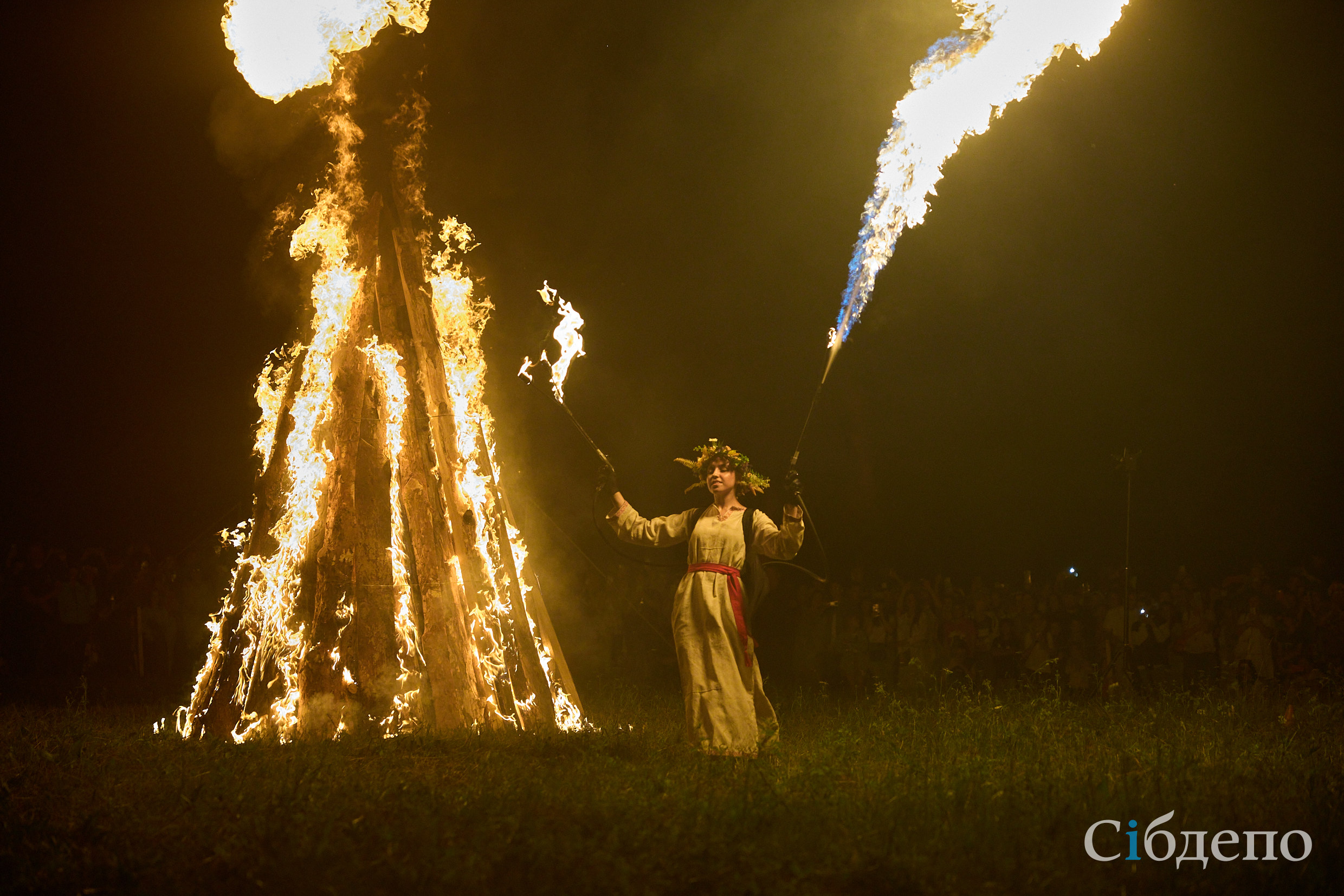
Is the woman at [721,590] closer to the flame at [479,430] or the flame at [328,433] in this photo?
the flame at [479,430]

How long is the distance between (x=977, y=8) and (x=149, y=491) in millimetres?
13312

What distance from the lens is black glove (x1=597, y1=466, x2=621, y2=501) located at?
762 cm

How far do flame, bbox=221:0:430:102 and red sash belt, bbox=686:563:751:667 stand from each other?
4688 mm

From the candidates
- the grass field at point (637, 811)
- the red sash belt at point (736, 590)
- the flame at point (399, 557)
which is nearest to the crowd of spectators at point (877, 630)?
the red sash belt at point (736, 590)

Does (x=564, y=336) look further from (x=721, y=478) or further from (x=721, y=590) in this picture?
(x=721, y=590)

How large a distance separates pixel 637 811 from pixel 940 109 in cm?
590

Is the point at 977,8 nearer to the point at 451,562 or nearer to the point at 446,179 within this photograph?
the point at 446,179

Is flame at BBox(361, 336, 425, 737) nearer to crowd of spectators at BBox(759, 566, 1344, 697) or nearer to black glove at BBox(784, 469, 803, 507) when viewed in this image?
black glove at BBox(784, 469, 803, 507)

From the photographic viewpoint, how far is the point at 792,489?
23.3 ft

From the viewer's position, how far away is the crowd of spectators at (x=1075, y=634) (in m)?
10.7

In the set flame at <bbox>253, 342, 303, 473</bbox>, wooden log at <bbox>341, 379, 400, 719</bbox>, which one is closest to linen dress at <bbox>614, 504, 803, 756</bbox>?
wooden log at <bbox>341, 379, 400, 719</bbox>

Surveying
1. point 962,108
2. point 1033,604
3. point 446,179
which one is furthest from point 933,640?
point 446,179

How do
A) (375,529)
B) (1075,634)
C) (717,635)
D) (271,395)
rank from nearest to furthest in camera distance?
(717,635) → (375,529) → (271,395) → (1075,634)

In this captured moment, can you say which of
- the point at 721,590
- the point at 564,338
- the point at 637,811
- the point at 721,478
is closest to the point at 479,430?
the point at 564,338
